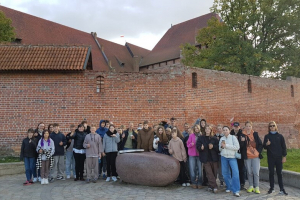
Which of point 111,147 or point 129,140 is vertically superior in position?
point 129,140

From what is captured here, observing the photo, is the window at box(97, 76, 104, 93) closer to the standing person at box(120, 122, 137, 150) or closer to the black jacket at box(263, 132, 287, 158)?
the standing person at box(120, 122, 137, 150)

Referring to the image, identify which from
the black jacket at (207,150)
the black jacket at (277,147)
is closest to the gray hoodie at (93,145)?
the black jacket at (207,150)

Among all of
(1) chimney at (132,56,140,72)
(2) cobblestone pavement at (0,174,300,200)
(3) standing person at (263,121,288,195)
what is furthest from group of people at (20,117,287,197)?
(1) chimney at (132,56,140,72)

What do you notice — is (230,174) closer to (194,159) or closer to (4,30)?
(194,159)

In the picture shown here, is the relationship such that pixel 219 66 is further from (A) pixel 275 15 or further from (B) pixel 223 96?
(B) pixel 223 96

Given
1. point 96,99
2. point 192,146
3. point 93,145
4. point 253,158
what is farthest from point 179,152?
point 96,99

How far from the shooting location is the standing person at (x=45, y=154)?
7391mm

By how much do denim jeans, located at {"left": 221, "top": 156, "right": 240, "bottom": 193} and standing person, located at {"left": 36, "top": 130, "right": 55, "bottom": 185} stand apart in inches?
182

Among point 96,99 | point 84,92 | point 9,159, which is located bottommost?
point 9,159

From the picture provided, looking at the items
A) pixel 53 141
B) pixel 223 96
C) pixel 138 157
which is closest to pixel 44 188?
pixel 53 141

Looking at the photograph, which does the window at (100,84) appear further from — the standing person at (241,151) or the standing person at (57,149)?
the standing person at (241,151)

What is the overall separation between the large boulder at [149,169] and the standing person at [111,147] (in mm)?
828

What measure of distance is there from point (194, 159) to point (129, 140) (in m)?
2.11

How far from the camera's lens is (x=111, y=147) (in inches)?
302
